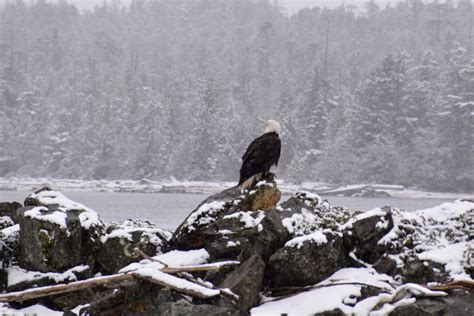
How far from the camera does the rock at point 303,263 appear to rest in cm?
863

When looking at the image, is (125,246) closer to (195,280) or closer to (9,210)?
(195,280)

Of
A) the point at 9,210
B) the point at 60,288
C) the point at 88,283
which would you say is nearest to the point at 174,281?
the point at 88,283

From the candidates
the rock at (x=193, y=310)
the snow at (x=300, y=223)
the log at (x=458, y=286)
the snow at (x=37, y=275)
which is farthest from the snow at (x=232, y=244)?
the log at (x=458, y=286)

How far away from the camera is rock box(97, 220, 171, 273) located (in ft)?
32.9

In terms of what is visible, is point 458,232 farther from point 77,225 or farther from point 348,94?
point 348,94

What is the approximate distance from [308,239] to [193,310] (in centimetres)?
218

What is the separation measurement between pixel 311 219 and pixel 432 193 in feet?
146

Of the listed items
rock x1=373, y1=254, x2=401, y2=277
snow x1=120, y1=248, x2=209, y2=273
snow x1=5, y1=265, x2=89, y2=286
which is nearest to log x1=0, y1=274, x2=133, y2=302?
snow x1=120, y1=248, x2=209, y2=273

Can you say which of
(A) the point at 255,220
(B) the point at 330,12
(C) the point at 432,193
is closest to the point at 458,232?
(A) the point at 255,220

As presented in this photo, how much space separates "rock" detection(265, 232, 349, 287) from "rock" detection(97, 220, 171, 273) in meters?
2.20

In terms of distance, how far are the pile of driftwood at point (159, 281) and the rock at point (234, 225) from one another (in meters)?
0.47

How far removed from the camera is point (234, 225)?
31.4 feet

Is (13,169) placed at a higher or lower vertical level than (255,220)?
lower

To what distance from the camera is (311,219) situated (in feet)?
31.4
